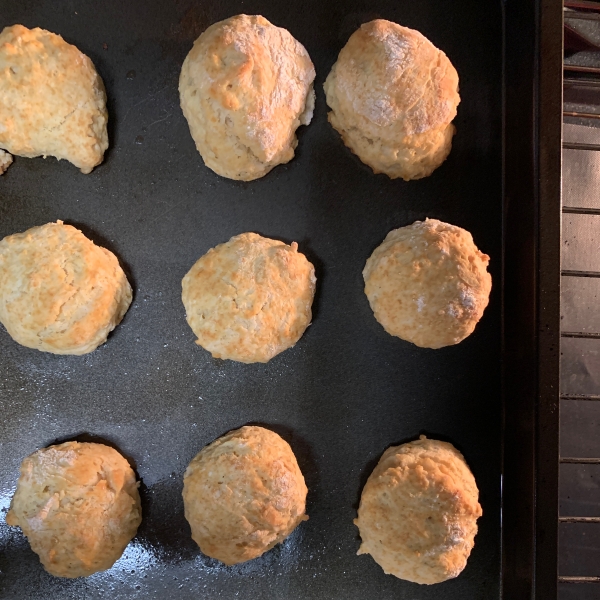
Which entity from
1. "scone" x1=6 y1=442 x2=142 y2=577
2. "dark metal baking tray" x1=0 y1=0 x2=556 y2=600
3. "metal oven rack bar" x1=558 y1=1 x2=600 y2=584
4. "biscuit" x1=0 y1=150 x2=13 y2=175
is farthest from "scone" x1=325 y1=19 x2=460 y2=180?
"scone" x1=6 y1=442 x2=142 y2=577

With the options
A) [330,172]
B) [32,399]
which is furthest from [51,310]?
[330,172]

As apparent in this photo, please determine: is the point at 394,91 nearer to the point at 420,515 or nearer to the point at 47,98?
the point at 47,98

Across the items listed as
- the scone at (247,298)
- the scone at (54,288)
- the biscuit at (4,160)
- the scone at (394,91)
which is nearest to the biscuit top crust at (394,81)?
the scone at (394,91)

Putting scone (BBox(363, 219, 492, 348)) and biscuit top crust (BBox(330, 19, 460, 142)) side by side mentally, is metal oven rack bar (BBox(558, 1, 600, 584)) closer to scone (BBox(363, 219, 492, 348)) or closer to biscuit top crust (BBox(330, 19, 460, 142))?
scone (BBox(363, 219, 492, 348))

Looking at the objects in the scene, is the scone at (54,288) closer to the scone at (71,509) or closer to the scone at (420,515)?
the scone at (71,509)

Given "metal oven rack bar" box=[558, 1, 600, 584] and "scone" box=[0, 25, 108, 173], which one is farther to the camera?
"metal oven rack bar" box=[558, 1, 600, 584]

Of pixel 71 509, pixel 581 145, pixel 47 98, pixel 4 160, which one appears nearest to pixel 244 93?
pixel 47 98

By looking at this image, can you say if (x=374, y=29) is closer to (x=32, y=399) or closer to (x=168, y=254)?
(x=168, y=254)
